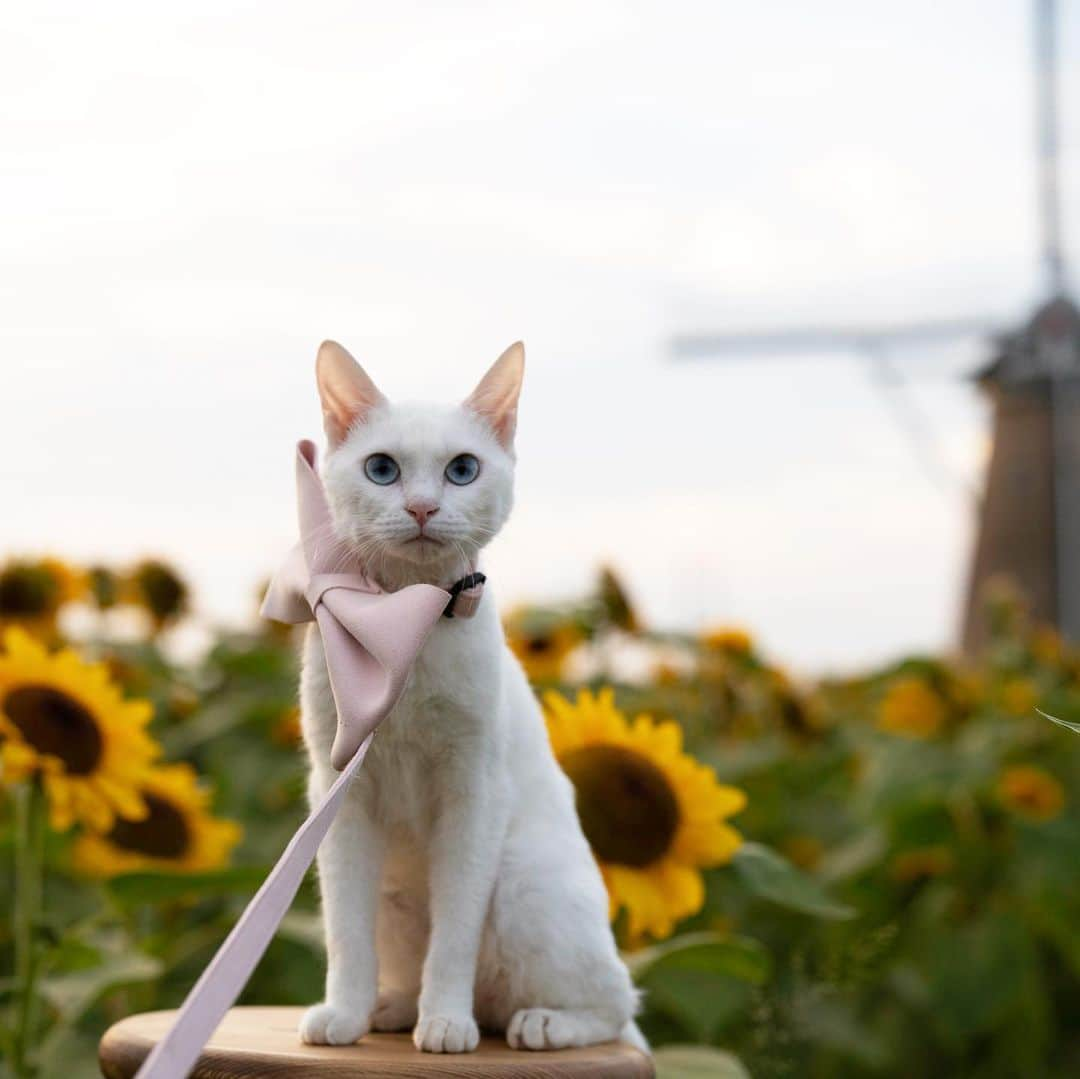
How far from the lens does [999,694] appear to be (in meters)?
5.11

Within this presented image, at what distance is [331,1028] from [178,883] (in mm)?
806

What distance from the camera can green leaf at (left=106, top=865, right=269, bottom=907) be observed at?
7.54 feet

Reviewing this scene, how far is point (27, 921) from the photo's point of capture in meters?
2.28

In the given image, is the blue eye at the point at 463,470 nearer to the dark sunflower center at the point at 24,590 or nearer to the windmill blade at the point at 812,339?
the dark sunflower center at the point at 24,590

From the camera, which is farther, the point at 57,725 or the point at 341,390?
the point at 57,725

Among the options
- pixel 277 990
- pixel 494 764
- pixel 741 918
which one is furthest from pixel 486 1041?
pixel 741 918

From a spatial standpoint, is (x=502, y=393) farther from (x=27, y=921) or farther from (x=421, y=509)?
(x=27, y=921)

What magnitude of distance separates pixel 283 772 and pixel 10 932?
762 millimetres

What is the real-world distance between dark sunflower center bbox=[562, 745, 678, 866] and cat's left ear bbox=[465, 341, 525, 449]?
72 centimetres

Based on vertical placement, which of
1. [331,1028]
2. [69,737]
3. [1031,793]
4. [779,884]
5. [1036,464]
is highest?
[69,737]

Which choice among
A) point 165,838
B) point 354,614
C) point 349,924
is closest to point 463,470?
point 354,614

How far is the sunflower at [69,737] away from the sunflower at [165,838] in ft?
1.39

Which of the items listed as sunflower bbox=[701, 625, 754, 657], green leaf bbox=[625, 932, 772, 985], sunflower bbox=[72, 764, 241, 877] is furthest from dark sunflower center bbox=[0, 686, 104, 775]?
sunflower bbox=[701, 625, 754, 657]

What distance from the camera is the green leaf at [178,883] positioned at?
230cm
